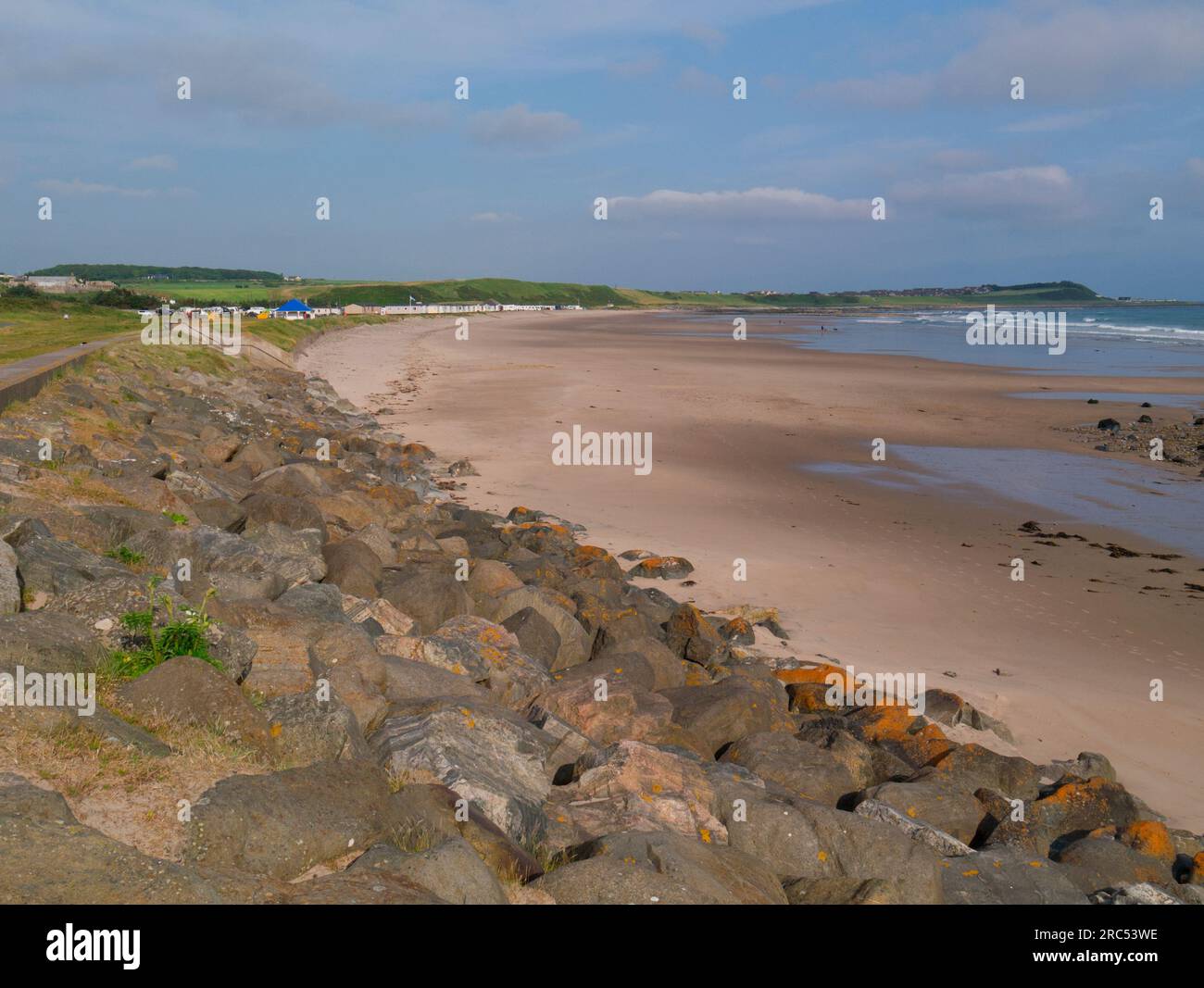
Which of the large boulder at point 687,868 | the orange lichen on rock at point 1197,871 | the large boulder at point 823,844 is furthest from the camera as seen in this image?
the orange lichen on rock at point 1197,871

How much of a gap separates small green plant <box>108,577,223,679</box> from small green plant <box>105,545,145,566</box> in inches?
99.6

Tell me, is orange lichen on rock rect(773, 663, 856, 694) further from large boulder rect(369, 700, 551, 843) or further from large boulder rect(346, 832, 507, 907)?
large boulder rect(346, 832, 507, 907)

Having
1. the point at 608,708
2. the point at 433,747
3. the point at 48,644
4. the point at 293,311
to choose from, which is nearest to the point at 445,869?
the point at 433,747

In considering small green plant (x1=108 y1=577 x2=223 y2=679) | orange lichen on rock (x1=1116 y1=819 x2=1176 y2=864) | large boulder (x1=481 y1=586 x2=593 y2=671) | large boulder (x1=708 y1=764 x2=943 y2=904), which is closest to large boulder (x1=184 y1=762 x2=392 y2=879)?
small green plant (x1=108 y1=577 x2=223 y2=679)

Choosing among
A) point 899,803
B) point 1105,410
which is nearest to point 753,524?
point 899,803

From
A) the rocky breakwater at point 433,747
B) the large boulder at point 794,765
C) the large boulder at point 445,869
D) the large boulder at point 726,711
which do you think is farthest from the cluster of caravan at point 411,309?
the large boulder at point 445,869

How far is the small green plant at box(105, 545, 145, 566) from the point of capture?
8.21 metres

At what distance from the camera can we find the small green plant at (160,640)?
552cm

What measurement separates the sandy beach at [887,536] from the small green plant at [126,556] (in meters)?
7.36

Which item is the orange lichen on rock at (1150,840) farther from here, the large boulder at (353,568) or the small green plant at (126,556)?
the small green plant at (126,556)

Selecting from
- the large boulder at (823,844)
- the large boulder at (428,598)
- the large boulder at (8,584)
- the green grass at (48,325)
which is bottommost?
the large boulder at (823,844)

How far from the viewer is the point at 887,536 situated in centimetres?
1672
